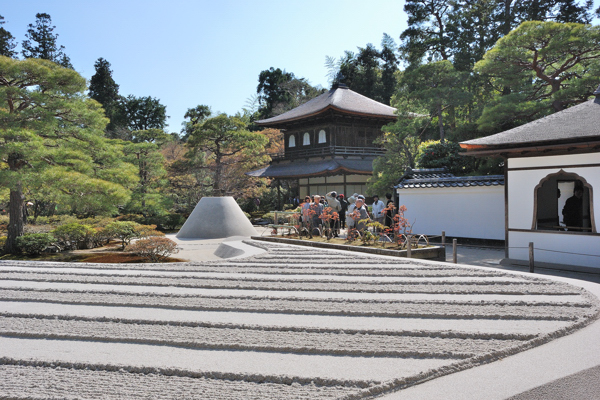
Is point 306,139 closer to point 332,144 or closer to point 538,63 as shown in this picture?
point 332,144

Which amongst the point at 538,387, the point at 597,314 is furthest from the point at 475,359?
the point at 597,314

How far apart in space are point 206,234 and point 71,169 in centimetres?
451

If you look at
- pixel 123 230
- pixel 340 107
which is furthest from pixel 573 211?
pixel 340 107

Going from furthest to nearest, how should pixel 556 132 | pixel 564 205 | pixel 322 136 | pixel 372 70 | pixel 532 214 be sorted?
pixel 372 70, pixel 322 136, pixel 564 205, pixel 532 214, pixel 556 132

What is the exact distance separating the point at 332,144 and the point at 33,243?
17886 millimetres

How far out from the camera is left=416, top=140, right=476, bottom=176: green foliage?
1541cm

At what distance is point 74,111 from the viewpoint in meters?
10.5

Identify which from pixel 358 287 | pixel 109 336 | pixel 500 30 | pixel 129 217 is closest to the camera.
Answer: pixel 109 336

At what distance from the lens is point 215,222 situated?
13.7 meters

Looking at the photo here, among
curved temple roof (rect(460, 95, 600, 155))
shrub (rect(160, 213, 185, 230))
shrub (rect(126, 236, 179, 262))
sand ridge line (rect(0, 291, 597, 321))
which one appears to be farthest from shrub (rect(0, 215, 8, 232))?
curved temple roof (rect(460, 95, 600, 155))

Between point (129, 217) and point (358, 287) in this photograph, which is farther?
point (129, 217)

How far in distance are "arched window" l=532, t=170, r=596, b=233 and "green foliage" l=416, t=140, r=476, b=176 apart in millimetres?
3753

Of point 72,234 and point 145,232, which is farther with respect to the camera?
point 72,234

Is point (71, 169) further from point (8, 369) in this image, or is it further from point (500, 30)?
point (500, 30)
